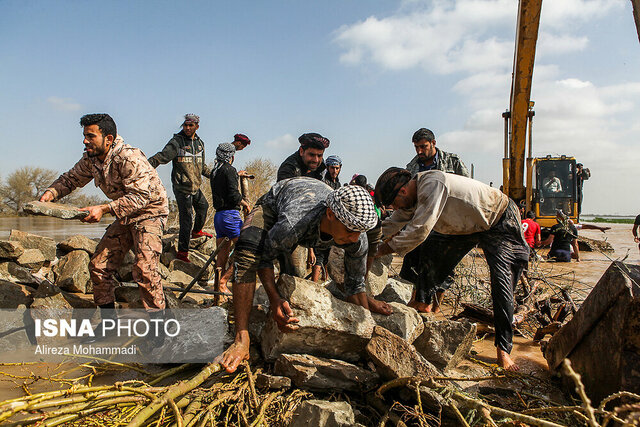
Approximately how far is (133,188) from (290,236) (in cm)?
158

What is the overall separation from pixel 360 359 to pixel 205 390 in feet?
3.24

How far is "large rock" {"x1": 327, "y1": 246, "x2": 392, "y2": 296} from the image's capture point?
3771 millimetres

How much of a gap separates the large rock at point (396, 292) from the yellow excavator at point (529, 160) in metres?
2.85

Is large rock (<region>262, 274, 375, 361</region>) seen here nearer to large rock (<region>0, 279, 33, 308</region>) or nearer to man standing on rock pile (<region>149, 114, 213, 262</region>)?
large rock (<region>0, 279, 33, 308</region>)

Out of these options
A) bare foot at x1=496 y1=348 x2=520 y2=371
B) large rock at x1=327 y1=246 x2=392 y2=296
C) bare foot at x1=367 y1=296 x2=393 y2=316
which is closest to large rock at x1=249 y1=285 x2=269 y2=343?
bare foot at x1=367 y1=296 x2=393 y2=316

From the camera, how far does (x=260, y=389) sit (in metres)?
2.41

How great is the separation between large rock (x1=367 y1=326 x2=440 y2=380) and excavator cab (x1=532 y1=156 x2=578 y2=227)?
11.4 metres

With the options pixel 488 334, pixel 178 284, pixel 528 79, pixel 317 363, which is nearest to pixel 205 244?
pixel 178 284

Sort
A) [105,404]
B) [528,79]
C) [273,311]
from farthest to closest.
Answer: [528,79] → [273,311] → [105,404]

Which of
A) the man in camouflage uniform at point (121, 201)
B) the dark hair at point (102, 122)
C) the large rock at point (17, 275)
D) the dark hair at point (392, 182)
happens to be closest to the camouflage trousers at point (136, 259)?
the man in camouflage uniform at point (121, 201)

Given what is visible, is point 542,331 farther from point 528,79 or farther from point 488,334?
point 528,79

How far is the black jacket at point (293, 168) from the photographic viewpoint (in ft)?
14.3

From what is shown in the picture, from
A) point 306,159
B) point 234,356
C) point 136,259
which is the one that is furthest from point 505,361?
point 136,259

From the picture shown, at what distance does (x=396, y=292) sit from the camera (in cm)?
421
